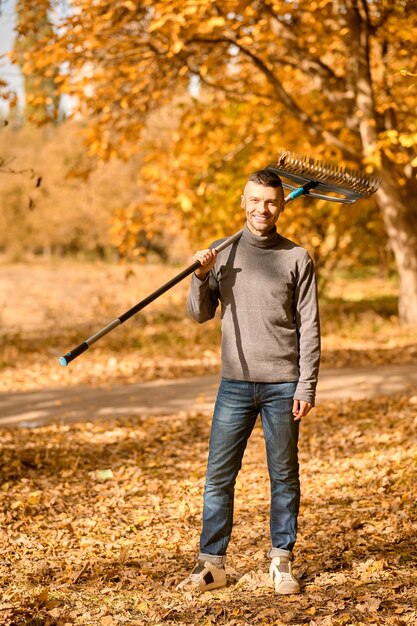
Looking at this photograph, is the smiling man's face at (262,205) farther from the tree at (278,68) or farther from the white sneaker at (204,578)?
the tree at (278,68)

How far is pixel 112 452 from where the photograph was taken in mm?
6371

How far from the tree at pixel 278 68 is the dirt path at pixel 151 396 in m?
2.35

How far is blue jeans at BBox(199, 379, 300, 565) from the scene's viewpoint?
11.3ft

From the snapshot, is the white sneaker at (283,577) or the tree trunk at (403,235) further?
the tree trunk at (403,235)

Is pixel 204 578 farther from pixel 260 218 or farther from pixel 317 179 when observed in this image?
pixel 317 179

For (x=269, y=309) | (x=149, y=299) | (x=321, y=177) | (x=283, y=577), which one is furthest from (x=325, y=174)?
(x=283, y=577)

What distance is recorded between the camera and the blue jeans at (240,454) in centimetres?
346

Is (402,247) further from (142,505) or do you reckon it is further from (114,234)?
(142,505)

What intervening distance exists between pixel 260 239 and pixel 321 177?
0.52 m

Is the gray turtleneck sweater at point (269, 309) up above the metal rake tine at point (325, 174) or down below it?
below

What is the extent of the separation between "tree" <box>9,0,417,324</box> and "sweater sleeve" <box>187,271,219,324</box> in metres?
4.97

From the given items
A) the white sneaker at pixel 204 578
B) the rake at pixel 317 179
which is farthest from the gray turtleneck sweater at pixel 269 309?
the white sneaker at pixel 204 578

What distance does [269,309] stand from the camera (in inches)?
134

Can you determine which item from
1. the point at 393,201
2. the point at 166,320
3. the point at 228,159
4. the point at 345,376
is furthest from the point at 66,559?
the point at 166,320
